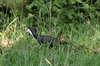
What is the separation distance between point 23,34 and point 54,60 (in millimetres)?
1694

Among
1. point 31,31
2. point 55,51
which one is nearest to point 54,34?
point 31,31

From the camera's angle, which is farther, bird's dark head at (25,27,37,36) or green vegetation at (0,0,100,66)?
bird's dark head at (25,27,37,36)

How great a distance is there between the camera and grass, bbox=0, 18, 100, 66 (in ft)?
11.2

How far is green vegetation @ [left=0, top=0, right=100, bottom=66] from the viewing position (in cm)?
351

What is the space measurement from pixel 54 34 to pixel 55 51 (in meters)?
1.22

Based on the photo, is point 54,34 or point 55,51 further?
point 54,34

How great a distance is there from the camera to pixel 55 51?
393cm

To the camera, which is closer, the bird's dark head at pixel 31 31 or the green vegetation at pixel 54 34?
the green vegetation at pixel 54 34

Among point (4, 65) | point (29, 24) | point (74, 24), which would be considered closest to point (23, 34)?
point (29, 24)

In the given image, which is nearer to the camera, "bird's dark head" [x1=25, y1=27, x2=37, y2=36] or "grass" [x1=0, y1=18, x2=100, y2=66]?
"grass" [x1=0, y1=18, x2=100, y2=66]

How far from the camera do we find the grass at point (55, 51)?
3.43 m

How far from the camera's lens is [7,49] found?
12.8 ft

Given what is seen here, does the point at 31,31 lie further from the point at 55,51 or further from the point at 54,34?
the point at 55,51

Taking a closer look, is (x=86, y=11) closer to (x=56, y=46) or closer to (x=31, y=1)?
(x=31, y=1)
